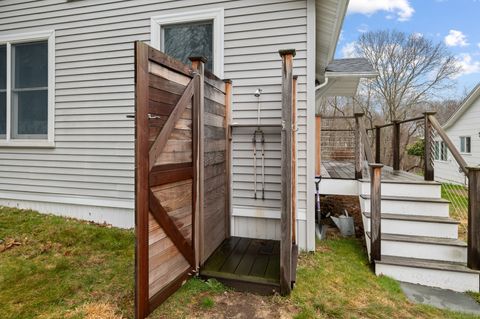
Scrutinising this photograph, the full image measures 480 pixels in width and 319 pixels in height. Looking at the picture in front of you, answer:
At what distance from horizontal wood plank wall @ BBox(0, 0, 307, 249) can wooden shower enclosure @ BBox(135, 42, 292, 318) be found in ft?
2.74

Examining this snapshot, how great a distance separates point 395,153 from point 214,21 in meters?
4.23

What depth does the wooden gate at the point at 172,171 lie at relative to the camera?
2203 mm

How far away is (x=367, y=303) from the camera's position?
272cm

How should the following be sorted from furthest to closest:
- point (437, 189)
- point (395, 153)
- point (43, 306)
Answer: point (395, 153) → point (437, 189) → point (43, 306)

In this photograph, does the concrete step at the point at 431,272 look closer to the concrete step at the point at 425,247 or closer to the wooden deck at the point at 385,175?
the concrete step at the point at 425,247

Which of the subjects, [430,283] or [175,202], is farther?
[430,283]

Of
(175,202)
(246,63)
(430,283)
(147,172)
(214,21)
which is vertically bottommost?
(430,283)

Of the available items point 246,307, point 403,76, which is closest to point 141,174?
point 246,307

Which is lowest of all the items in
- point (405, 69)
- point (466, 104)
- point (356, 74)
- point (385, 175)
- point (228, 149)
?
point (385, 175)

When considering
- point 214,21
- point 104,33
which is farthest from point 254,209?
point 104,33

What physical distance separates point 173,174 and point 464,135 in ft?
50.1

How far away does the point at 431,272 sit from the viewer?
10.5 ft

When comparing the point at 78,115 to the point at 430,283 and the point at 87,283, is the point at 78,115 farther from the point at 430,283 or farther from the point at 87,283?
the point at 430,283

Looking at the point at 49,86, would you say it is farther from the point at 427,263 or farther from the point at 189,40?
the point at 427,263
